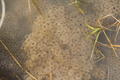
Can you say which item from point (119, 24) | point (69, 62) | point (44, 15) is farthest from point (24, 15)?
point (119, 24)

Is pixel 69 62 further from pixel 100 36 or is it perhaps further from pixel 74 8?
pixel 74 8

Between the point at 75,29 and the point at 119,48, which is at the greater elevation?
the point at 75,29

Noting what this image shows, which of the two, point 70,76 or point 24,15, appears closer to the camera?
point 70,76

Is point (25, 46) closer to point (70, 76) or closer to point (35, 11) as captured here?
point (35, 11)

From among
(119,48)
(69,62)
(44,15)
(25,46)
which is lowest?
(119,48)

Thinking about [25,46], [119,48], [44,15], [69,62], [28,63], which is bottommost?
[119,48]

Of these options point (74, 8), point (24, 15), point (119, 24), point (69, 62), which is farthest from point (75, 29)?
point (24, 15)

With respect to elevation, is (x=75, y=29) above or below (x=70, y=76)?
above

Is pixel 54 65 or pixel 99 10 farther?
pixel 99 10
